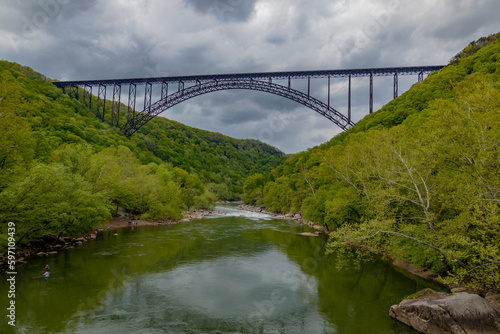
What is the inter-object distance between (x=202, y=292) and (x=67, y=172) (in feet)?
52.4

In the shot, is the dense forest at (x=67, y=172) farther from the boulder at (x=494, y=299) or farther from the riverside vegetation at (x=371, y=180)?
the boulder at (x=494, y=299)

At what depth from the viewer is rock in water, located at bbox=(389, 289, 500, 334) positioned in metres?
7.93

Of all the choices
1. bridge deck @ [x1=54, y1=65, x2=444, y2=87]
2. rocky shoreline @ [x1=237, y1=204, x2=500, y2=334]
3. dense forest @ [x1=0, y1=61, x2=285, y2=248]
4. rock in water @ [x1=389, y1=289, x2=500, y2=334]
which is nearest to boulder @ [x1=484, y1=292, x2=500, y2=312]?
rocky shoreline @ [x1=237, y1=204, x2=500, y2=334]

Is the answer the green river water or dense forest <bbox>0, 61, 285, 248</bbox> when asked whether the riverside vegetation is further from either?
the green river water

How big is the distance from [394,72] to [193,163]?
66.7m

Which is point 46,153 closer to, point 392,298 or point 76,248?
point 76,248

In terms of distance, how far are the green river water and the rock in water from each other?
0.53 meters

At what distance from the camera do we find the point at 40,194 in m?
14.0

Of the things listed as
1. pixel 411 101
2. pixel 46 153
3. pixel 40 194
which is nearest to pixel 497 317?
pixel 40 194

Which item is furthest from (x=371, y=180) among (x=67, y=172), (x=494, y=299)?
(x=67, y=172)

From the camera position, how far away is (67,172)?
2092cm

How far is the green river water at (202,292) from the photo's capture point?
8.90m

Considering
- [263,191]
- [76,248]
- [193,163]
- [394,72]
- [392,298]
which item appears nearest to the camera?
[392,298]

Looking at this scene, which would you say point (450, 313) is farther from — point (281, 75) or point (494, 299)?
point (281, 75)
